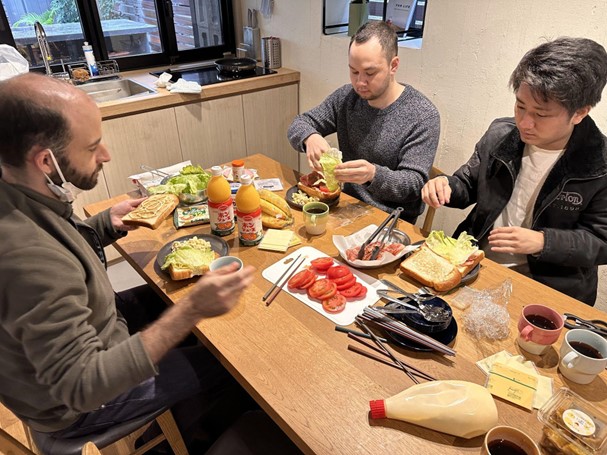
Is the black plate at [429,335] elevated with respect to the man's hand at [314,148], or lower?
lower

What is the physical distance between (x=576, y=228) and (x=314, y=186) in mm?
990

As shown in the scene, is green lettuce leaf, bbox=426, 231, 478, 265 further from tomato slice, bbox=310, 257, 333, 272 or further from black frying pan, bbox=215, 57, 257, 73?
black frying pan, bbox=215, 57, 257, 73

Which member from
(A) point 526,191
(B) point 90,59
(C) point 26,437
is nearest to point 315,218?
(A) point 526,191

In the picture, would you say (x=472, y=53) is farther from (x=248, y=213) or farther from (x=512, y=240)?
(x=248, y=213)

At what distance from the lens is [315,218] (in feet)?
5.05

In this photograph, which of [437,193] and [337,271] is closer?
[337,271]

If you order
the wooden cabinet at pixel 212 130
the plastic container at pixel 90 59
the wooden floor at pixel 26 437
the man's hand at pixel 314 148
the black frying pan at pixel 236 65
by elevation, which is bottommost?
the wooden floor at pixel 26 437

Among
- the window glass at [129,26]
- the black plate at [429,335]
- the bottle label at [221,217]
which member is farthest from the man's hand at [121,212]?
the window glass at [129,26]

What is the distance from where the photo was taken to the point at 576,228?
4.98 ft

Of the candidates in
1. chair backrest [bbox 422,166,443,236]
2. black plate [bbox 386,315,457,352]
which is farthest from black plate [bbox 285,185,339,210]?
black plate [bbox 386,315,457,352]

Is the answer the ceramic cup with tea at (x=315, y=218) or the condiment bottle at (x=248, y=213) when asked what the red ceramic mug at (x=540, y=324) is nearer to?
the ceramic cup with tea at (x=315, y=218)

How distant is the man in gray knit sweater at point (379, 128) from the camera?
1.84 m

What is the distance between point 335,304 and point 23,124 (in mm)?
895

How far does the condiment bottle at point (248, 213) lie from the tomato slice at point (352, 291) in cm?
40
